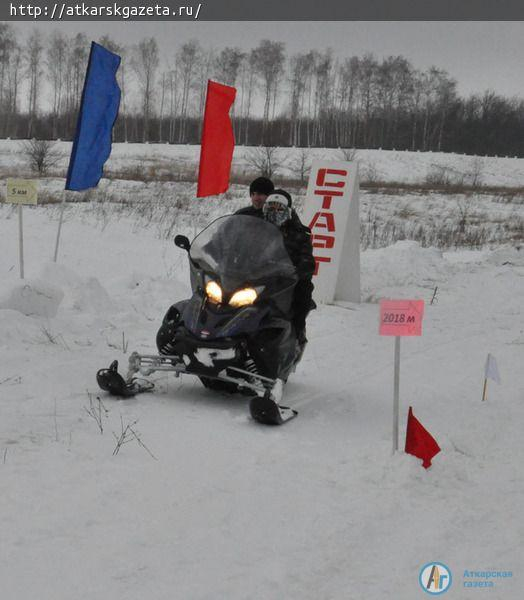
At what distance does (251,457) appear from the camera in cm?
457

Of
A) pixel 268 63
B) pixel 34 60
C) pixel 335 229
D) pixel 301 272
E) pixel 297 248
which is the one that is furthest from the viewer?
pixel 268 63

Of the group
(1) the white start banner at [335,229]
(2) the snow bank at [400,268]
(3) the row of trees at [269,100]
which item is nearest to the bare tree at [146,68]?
(3) the row of trees at [269,100]

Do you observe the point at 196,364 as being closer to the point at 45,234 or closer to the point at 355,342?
the point at 355,342

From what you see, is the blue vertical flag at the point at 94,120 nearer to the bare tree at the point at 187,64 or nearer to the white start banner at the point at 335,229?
the white start banner at the point at 335,229

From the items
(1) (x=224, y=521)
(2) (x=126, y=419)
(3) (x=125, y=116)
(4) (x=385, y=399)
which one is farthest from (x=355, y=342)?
(3) (x=125, y=116)

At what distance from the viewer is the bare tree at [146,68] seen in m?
66.6

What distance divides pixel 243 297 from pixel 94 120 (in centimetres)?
533

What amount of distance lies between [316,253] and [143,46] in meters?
60.6

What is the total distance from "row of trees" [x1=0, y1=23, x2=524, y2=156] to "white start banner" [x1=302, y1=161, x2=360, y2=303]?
54552 mm

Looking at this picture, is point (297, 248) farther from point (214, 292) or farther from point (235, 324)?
point (235, 324)

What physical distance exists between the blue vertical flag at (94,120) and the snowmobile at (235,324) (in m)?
4.26

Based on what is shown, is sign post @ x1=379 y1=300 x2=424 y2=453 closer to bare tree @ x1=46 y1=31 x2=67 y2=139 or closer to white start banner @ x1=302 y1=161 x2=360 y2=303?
white start banner @ x1=302 y1=161 x2=360 y2=303

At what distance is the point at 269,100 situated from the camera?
230 ft

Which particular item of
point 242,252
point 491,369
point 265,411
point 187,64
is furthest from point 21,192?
point 187,64
